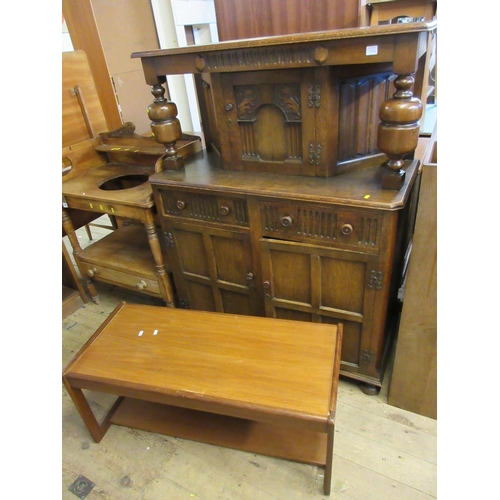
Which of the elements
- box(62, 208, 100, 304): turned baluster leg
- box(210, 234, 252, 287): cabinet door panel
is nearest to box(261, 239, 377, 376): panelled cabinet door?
box(210, 234, 252, 287): cabinet door panel

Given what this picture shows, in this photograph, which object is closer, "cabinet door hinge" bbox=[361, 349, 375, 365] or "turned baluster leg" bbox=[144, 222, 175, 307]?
"cabinet door hinge" bbox=[361, 349, 375, 365]

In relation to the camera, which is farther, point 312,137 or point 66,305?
point 66,305

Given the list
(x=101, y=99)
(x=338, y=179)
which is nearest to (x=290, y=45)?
(x=338, y=179)

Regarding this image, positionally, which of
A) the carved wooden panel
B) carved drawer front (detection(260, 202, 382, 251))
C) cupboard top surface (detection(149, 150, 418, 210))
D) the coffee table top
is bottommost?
the coffee table top

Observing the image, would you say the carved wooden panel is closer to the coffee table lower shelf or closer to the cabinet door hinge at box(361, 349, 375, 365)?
the cabinet door hinge at box(361, 349, 375, 365)

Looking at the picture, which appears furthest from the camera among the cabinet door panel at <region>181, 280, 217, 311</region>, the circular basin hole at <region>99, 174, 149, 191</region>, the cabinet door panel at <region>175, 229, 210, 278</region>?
the circular basin hole at <region>99, 174, 149, 191</region>

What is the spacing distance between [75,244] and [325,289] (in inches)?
61.4

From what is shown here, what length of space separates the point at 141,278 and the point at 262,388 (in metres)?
1.11

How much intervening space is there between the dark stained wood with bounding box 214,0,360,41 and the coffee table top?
143 cm

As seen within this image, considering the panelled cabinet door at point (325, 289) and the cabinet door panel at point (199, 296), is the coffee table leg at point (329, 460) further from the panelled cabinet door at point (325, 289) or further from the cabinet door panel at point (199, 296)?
the cabinet door panel at point (199, 296)

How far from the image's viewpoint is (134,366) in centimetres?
135

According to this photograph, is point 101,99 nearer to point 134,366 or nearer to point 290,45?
point 290,45

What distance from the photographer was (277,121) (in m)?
1.44

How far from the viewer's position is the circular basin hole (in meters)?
2.18
